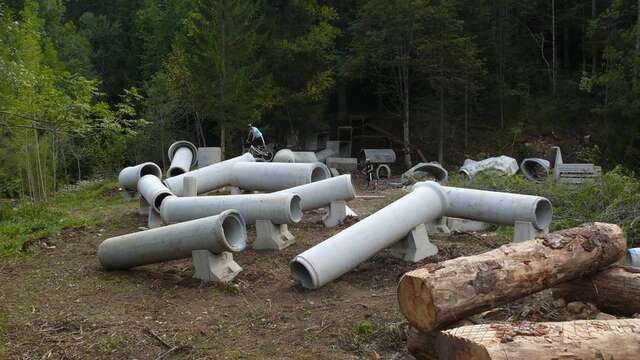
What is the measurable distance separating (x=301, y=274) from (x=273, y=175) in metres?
4.33

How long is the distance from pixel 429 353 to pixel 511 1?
2552 cm

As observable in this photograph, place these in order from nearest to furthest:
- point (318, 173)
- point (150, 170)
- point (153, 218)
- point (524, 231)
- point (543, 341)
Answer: point (543, 341) → point (524, 231) → point (153, 218) → point (318, 173) → point (150, 170)

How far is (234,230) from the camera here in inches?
290

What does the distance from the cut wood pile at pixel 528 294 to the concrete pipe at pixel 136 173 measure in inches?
353

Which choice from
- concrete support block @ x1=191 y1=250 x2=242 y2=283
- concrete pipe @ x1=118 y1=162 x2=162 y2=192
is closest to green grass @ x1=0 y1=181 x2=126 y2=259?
concrete pipe @ x1=118 y1=162 x2=162 y2=192

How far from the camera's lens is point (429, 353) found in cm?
465

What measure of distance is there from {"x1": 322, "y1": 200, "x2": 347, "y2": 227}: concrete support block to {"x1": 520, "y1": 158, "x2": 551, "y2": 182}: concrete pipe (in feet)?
32.3

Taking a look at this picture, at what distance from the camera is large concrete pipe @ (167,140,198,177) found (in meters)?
13.9

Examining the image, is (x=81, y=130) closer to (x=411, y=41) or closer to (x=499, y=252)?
(x=499, y=252)

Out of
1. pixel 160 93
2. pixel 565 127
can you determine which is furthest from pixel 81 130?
pixel 565 127

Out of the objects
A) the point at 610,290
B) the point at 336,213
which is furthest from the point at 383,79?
the point at 610,290

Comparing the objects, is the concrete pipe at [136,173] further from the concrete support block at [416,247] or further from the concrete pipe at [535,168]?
the concrete pipe at [535,168]

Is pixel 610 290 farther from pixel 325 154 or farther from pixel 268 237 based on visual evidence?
pixel 325 154

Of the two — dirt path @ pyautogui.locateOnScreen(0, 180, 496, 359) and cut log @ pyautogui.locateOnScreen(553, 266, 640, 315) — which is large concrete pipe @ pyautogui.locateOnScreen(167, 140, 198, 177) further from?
cut log @ pyautogui.locateOnScreen(553, 266, 640, 315)
